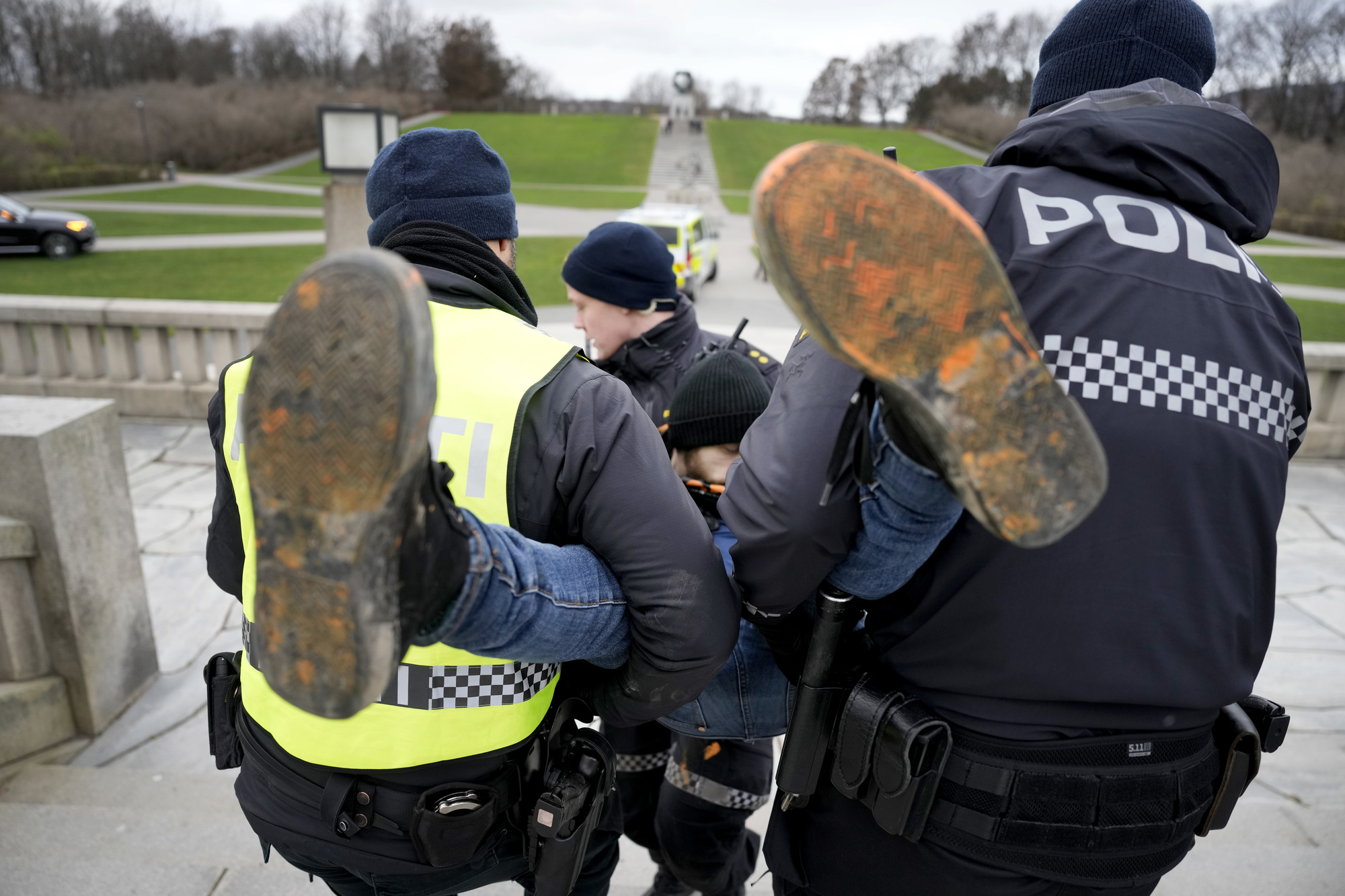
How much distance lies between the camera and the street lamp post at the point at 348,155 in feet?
22.4

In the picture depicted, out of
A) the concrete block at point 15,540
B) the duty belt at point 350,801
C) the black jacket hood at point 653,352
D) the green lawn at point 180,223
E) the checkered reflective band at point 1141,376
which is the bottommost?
the green lawn at point 180,223

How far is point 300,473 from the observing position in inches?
35.5

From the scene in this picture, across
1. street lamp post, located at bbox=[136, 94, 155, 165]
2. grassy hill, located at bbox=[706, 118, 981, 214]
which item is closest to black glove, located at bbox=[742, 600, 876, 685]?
grassy hill, located at bbox=[706, 118, 981, 214]

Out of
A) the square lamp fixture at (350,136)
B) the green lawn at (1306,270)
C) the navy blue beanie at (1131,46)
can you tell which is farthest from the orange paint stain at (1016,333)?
the green lawn at (1306,270)

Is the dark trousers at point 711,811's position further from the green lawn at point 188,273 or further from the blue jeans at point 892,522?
the green lawn at point 188,273

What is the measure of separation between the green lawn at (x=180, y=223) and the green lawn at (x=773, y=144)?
50.8 feet

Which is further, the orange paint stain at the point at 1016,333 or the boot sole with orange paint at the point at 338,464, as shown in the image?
the orange paint stain at the point at 1016,333

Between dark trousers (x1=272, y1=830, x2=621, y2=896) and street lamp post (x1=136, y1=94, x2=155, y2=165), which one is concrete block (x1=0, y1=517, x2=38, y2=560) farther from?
street lamp post (x1=136, y1=94, x2=155, y2=165)

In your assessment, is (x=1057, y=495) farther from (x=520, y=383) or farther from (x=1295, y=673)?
(x=1295, y=673)

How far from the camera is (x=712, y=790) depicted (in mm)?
2326

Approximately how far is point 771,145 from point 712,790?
52000 millimetres

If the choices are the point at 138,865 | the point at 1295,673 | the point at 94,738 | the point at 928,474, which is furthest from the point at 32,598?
the point at 1295,673

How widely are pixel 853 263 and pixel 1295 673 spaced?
440 cm

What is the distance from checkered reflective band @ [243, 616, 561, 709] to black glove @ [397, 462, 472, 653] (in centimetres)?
38
